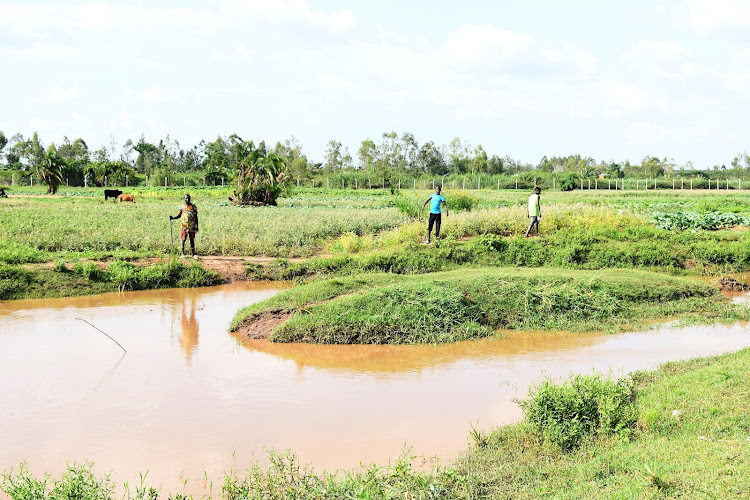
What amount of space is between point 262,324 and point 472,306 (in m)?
3.11

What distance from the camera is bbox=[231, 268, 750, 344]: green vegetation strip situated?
9195mm

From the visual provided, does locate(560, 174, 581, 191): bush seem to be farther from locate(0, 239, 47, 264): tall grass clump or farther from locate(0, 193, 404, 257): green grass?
locate(0, 239, 47, 264): tall grass clump

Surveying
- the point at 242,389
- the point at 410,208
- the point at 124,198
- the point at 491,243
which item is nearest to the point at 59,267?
the point at 242,389

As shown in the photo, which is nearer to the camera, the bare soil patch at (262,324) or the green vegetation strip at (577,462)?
the green vegetation strip at (577,462)

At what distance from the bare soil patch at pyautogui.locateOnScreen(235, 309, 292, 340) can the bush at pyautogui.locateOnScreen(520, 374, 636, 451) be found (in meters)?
4.73

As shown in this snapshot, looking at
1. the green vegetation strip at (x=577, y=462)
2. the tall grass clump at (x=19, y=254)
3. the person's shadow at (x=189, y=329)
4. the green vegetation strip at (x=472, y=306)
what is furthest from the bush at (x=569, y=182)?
the green vegetation strip at (x=577, y=462)

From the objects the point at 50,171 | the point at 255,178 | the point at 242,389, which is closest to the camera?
the point at 242,389

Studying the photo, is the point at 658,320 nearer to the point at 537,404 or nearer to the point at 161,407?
the point at 537,404

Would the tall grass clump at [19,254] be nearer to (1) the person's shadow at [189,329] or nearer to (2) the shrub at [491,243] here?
(1) the person's shadow at [189,329]

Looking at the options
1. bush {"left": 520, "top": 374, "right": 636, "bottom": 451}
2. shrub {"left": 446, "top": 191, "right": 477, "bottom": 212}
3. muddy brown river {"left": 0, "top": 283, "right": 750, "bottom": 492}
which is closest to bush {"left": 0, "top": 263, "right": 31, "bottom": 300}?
muddy brown river {"left": 0, "top": 283, "right": 750, "bottom": 492}

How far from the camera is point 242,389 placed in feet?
24.2

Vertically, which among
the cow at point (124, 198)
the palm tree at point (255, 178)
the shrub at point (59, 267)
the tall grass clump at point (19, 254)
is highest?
the palm tree at point (255, 178)

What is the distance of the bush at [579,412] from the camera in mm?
5359

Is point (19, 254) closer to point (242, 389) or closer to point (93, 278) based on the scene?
point (93, 278)
